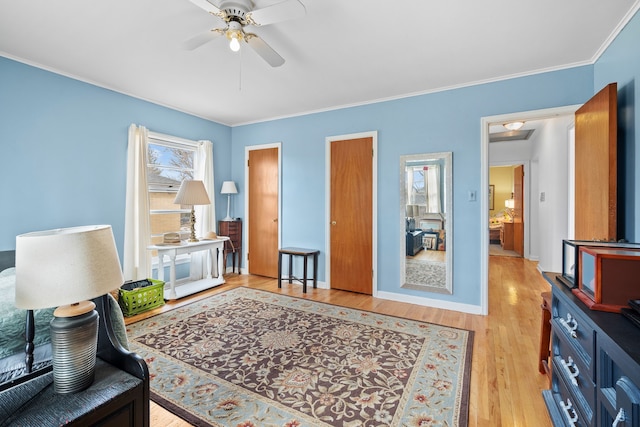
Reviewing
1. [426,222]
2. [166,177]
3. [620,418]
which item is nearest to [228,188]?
[166,177]

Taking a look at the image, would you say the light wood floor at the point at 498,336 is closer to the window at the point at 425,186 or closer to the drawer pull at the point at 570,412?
the drawer pull at the point at 570,412

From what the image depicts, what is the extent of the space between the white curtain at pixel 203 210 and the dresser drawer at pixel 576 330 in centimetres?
408

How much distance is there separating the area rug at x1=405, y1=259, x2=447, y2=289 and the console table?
266cm

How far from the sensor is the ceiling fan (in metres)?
1.69

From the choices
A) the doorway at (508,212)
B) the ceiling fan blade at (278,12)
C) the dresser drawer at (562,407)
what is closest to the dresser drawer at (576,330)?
the dresser drawer at (562,407)

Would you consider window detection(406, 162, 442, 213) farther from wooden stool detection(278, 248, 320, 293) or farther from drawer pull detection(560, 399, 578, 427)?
drawer pull detection(560, 399, 578, 427)

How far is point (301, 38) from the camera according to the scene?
2330 mm

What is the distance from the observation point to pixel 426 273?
3525 millimetres

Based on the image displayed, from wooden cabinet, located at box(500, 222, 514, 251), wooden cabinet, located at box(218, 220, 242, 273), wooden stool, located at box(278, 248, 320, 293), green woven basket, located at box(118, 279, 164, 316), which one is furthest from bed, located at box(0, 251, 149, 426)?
wooden cabinet, located at box(500, 222, 514, 251)

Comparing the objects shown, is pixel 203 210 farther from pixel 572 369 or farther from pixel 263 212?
pixel 572 369

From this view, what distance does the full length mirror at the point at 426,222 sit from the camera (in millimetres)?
3375

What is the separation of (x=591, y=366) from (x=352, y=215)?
294 centimetres

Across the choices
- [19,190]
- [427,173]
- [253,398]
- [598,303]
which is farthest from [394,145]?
[19,190]

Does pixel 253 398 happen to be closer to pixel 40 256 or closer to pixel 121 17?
pixel 40 256
